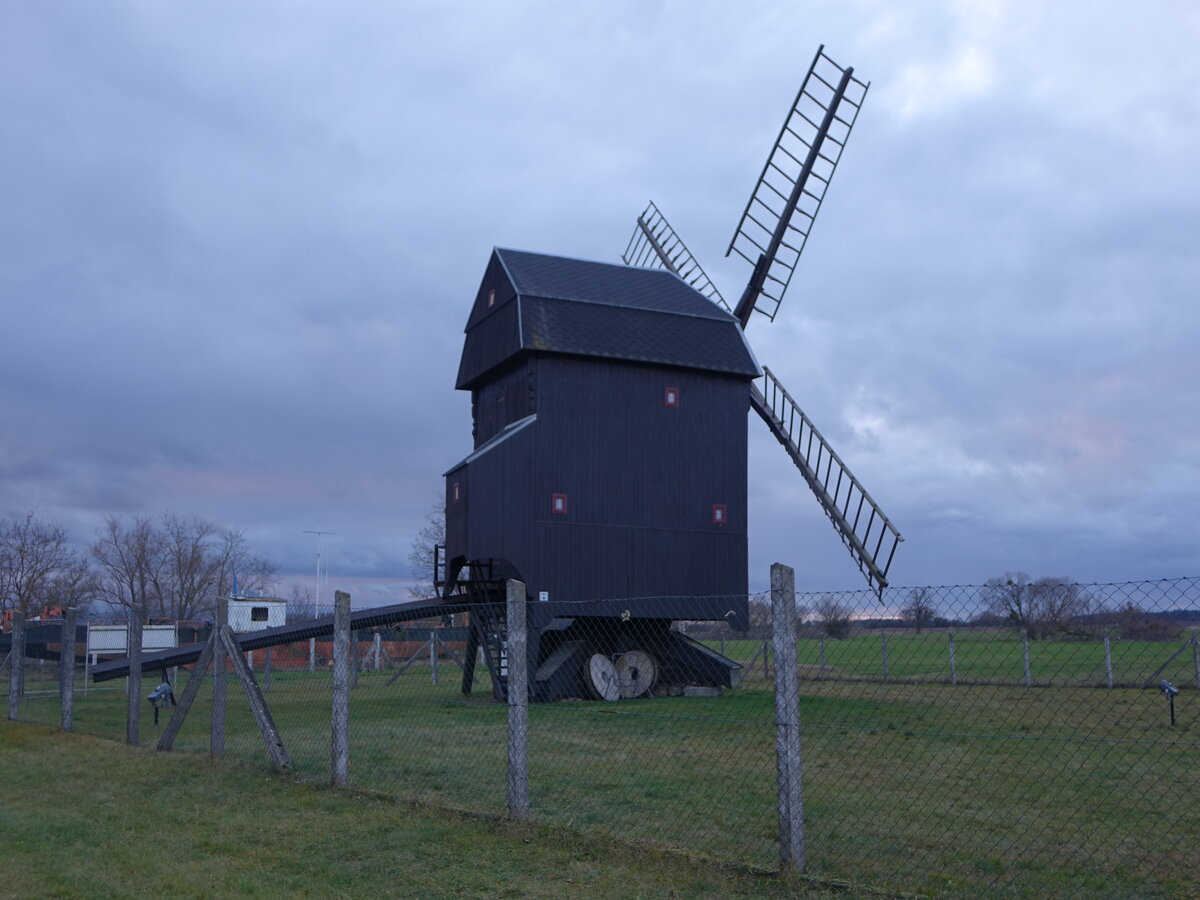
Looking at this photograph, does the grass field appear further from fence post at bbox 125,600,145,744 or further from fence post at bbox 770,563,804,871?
fence post at bbox 125,600,145,744

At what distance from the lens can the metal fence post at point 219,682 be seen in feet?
42.5

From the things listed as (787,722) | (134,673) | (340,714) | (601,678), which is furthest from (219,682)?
(601,678)

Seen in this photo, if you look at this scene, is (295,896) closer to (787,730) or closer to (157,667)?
(787,730)

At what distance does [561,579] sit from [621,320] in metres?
6.33

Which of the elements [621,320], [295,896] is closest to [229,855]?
[295,896]

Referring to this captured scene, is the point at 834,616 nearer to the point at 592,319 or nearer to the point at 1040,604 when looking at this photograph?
the point at 1040,604

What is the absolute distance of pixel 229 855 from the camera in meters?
8.33

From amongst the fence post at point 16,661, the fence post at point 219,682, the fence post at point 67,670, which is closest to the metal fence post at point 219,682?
the fence post at point 219,682

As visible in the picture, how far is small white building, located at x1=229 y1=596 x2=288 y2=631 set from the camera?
150 feet

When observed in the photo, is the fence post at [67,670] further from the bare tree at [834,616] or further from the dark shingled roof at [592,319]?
the bare tree at [834,616]

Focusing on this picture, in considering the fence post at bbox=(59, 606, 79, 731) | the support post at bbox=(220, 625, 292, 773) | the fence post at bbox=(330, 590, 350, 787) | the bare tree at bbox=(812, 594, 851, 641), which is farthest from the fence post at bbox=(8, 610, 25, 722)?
the bare tree at bbox=(812, 594, 851, 641)

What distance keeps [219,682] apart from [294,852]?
5.19m

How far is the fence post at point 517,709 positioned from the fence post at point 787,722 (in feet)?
8.49

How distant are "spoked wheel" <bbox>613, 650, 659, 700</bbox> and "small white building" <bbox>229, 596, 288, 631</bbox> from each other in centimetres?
2462
